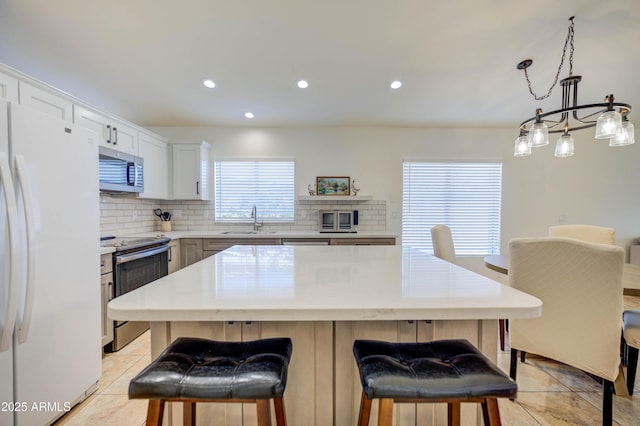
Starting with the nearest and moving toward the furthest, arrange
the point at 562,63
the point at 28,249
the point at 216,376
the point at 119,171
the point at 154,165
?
the point at 216,376 → the point at 28,249 → the point at 119,171 → the point at 562,63 → the point at 154,165

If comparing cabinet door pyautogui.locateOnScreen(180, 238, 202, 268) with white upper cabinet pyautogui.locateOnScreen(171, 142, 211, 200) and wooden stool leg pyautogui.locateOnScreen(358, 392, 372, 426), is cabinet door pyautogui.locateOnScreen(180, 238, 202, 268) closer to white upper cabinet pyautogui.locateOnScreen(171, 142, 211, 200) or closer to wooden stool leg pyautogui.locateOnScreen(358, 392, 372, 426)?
white upper cabinet pyautogui.locateOnScreen(171, 142, 211, 200)

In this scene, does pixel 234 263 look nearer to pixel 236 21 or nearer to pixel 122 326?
pixel 122 326

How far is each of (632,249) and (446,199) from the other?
274 cm

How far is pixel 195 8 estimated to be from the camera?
229 cm

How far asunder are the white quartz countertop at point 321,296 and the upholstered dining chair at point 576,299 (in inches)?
26.3

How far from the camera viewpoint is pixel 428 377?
2.59 feet

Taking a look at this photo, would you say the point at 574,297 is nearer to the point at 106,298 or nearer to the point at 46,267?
the point at 46,267

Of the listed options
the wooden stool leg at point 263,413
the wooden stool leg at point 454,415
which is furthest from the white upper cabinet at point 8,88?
the wooden stool leg at point 454,415

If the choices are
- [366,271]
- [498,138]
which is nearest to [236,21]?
[366,271]

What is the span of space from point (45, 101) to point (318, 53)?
7.57 feet

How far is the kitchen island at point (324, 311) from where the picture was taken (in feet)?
2.58

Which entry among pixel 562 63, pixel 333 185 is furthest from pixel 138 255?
pixel 562 63

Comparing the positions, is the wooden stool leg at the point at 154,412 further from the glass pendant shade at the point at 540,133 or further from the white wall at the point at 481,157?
the white wall at the point at 481,157

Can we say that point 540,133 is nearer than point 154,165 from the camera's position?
Yes
